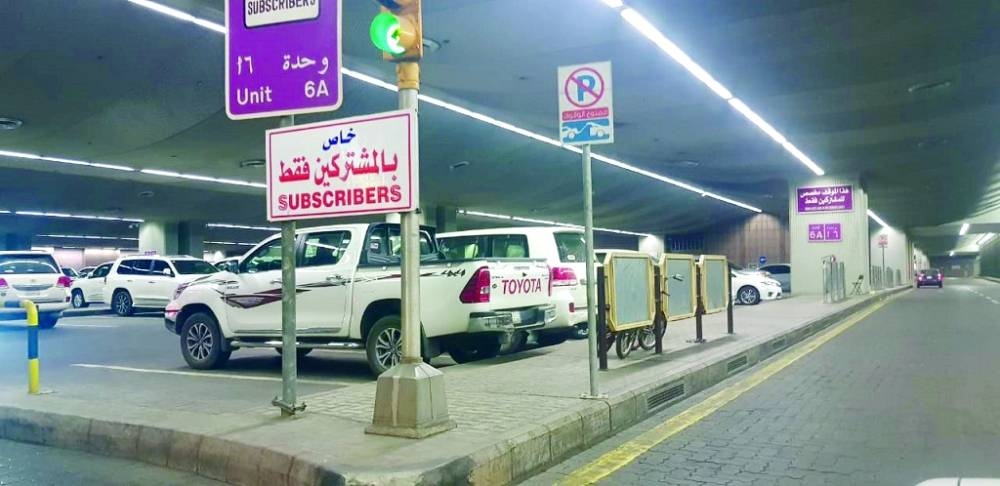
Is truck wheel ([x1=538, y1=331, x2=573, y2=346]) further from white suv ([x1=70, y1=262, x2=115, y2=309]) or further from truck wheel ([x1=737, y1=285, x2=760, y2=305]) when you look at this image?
white suv ([x1=70, y1=262, x2=115, y2=309])

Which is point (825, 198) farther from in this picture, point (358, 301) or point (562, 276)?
point (358, 301)

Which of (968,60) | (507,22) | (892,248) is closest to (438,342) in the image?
(507,22)

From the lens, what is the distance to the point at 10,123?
834 inches

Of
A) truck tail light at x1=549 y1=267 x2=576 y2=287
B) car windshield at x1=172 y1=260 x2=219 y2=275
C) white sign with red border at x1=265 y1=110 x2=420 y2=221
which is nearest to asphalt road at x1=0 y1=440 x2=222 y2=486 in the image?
white sign with red border at x1=265 y1=110 x2=420 y2=221

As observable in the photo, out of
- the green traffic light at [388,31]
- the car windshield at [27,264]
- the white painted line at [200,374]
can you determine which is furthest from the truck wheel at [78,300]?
the green traffic light at [388,31]

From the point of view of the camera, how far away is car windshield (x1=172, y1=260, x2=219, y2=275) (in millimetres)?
22938

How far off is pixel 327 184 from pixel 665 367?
4919 mm

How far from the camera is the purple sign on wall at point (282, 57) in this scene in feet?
19.2

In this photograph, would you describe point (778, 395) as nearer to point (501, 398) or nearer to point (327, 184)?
point (501, 398)

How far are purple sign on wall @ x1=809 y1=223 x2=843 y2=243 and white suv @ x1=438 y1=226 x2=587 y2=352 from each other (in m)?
21.0

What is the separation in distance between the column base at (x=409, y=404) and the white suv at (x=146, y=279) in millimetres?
18296

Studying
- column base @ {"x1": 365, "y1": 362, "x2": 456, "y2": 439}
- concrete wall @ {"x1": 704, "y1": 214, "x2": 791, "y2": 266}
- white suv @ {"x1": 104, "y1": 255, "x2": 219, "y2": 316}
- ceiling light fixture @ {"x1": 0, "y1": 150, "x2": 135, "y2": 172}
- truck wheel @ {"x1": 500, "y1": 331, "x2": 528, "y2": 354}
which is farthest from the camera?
concrete wall @ {"x1": 704, "y1": 214, "x2": 791, "y2": 266}

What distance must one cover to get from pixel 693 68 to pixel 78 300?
2123cm

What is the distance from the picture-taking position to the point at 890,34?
14797 mm
